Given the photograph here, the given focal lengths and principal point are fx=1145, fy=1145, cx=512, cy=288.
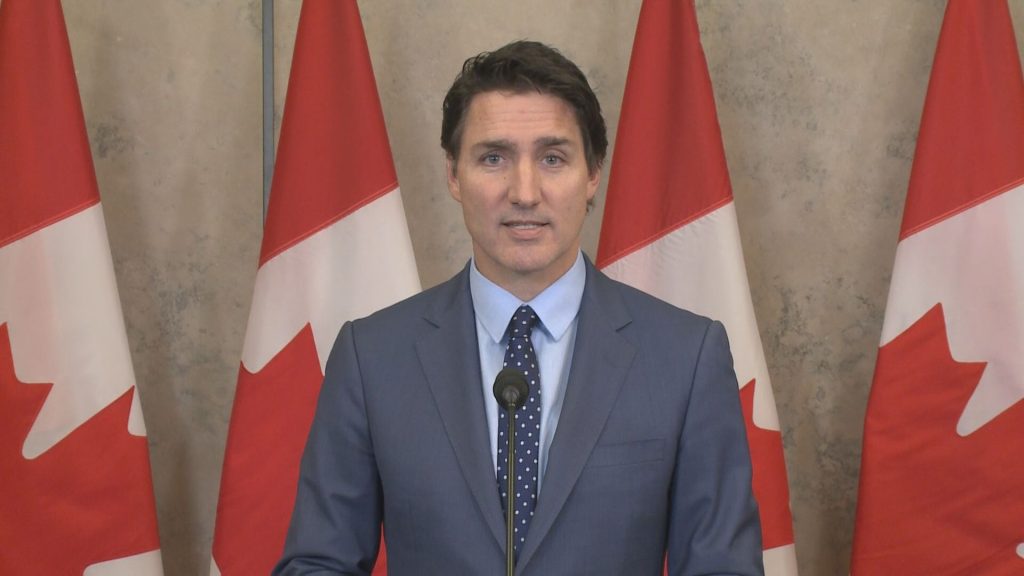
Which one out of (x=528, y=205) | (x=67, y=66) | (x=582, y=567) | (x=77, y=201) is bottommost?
(x=582, y=567)

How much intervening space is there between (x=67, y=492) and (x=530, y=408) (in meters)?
1.53

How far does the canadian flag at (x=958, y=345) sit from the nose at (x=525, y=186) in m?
1.37

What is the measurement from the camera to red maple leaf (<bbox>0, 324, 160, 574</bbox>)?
262 cm

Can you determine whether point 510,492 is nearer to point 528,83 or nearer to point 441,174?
point 528,83

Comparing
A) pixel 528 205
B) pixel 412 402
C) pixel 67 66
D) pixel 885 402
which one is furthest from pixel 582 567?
pixel 67 66

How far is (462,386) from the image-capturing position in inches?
63.2

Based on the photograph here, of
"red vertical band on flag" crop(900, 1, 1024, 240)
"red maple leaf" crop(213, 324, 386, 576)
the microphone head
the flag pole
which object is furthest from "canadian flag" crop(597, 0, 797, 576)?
the microphone head

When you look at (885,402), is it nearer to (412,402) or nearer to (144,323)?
(412,402)

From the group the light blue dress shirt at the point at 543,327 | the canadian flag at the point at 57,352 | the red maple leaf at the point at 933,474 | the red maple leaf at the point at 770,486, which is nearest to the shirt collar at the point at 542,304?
the light blue dress shirt at the point at 543,327

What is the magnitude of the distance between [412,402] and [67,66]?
1587mm

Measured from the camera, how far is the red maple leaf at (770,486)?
263 centimetres

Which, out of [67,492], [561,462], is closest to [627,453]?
[561,462]

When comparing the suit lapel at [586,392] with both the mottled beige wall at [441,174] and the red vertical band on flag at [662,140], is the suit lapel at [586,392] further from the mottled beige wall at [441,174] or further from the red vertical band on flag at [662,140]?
the mottled beige wall at [441,174]

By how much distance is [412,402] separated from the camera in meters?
1.61
